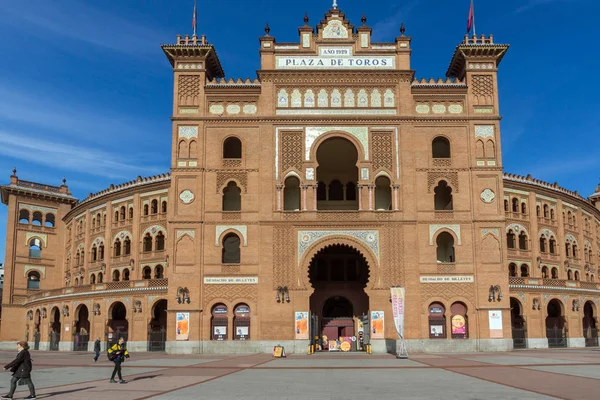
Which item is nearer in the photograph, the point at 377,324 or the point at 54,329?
the point at 377,324

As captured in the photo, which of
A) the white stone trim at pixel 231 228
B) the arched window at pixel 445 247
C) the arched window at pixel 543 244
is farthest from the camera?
the arched window at pixel 543 244

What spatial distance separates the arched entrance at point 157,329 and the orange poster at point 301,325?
15037 mm

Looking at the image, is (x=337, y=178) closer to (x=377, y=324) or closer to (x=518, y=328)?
(x=377, y=324)

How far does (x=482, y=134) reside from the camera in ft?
145

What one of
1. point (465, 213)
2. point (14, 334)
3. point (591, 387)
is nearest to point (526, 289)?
point (465, 213)

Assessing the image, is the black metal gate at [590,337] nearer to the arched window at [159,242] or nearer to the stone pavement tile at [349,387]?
the stone pavement tile at [349,387]

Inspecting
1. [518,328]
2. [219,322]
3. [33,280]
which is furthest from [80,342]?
[518,328]

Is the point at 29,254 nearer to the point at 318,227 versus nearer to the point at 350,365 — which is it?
the point at 318,227

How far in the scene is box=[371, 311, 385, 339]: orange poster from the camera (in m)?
41.5

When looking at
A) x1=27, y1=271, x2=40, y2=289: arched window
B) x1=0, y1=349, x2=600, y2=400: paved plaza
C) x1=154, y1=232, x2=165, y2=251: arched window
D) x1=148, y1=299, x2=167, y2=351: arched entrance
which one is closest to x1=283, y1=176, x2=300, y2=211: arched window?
x1=148, y1=299, x2=167, y2=351: arched entrance

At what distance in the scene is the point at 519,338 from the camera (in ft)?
166

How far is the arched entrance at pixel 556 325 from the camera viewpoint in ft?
174

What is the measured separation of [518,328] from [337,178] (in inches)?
761

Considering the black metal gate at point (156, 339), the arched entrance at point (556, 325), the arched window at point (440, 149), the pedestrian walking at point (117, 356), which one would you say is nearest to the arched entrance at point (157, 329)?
the black metal gate at point (156, 339)
